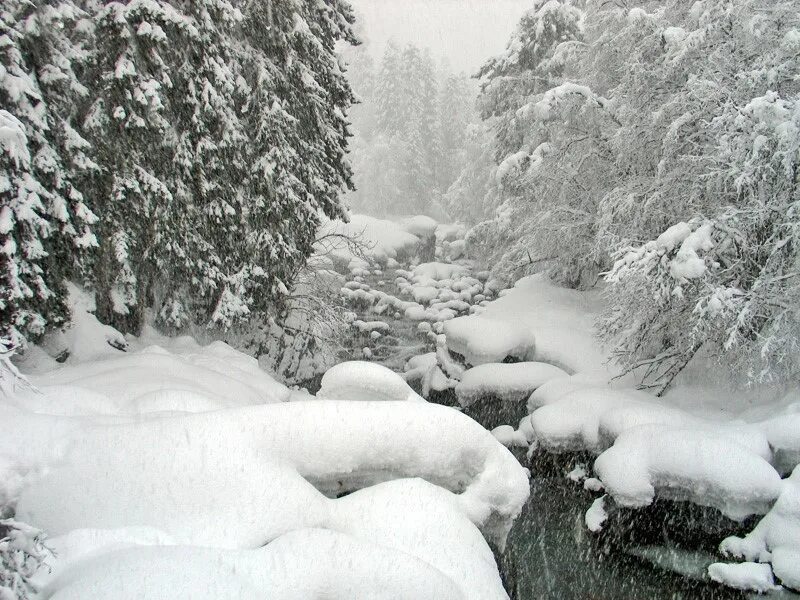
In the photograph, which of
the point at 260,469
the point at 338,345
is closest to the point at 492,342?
the point at 338,345

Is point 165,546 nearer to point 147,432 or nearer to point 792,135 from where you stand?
point 147,432

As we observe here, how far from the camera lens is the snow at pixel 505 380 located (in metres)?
11.2

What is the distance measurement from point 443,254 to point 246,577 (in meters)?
30.8

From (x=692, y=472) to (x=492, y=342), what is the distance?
582 cm

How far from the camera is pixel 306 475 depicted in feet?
13.6

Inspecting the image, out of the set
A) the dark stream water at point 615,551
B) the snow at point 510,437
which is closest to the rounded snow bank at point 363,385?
the dark stream water at point 615,551

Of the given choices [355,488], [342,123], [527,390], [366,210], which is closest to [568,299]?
[527,390]

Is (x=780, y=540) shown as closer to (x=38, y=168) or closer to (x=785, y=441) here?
(x=785, y=441)

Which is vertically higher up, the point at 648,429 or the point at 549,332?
the point at 549,332

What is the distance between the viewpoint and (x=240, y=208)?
1015 centimetres

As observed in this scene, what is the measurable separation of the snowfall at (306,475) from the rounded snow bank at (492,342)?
3360 mm

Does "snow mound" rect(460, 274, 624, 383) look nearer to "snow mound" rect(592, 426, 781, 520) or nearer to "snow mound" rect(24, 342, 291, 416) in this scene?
"snow mound" rect(592, 426, 781, 520)

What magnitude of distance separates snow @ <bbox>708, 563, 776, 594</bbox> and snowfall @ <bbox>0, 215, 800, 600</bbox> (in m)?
0.02

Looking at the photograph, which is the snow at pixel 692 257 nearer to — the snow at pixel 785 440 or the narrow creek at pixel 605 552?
the snow at pixel 785 440
